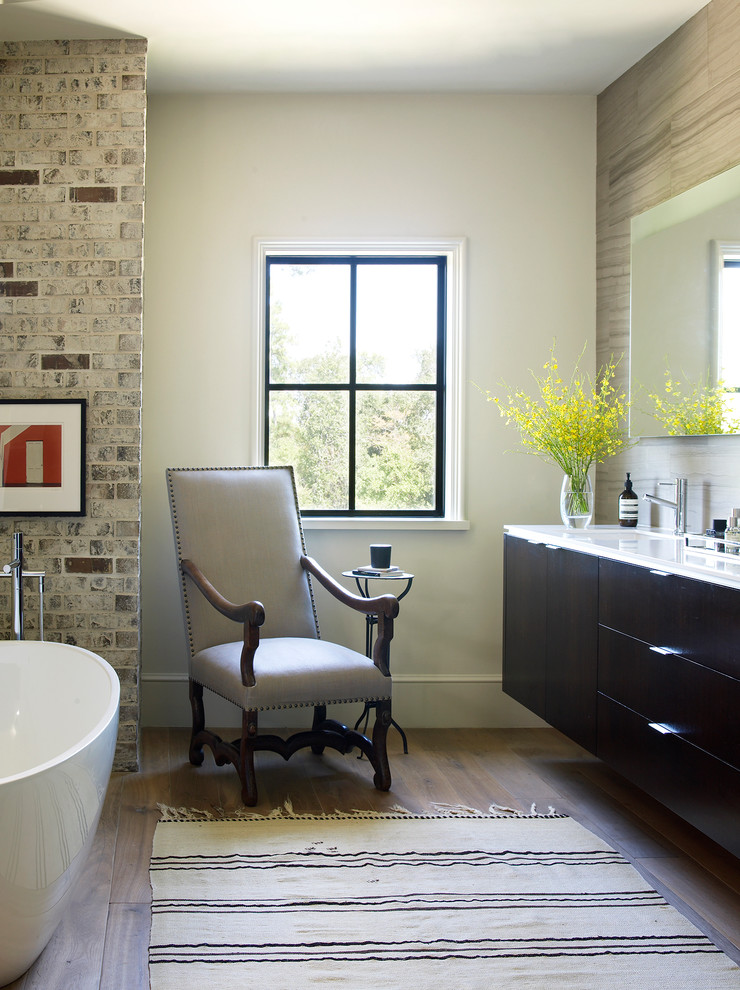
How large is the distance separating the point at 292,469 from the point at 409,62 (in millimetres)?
1726

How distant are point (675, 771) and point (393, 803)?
1.01 m

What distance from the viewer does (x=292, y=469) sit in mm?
3738

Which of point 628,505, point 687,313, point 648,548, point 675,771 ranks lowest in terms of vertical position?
point 675,771

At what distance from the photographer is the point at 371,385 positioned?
4.00 m

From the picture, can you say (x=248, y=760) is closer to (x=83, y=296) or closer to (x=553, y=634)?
(x=553, y=634)

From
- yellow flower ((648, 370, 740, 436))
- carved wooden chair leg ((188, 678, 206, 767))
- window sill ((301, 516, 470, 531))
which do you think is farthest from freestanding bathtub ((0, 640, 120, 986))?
yellow flower ((648, 370, 740, 436))

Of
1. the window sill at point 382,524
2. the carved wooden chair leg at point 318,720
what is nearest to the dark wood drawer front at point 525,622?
the window sill at point 382,524

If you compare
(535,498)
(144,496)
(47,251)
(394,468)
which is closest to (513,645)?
→ (535,498)

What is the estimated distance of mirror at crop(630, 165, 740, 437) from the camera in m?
2.86

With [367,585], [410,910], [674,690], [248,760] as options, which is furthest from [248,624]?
[674,690]

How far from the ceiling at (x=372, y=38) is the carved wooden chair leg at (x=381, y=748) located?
8.15 feet

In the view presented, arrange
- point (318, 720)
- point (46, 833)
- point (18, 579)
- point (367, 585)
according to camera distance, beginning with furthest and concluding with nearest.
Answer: point (367, 585) → point (318, 720) → point (18, 579) → point (46, 833)

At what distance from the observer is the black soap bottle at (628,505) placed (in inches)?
135

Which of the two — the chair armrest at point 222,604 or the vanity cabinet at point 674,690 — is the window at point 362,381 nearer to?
the chair armrest at point 222,604
